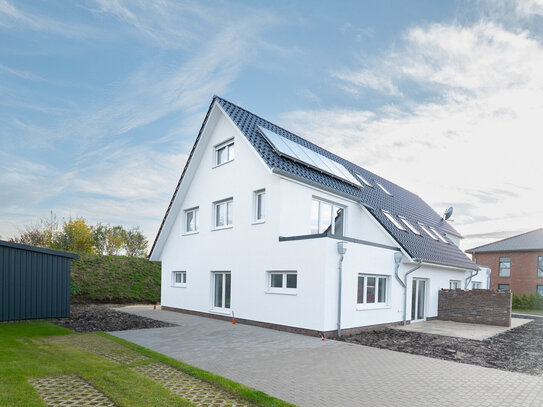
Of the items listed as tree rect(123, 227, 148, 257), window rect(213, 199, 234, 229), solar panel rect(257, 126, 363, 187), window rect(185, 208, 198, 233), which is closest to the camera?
solar panel rect(257, 126, 363, 187)

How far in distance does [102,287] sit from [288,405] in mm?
19322

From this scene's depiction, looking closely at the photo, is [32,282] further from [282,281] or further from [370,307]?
[370,307]

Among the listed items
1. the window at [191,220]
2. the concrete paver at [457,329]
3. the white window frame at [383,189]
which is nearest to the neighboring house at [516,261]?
the white window frame at [383,189]

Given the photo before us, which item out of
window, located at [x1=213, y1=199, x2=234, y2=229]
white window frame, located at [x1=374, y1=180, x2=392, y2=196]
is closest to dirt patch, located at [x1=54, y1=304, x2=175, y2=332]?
window, located at [x1=213, y1=199, x2=234, y2=229]

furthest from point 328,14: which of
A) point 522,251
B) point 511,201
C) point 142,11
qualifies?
point 522,251

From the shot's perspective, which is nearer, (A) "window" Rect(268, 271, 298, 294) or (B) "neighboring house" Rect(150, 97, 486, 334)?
(B) "neighboring house" Rect(150, 97, 486, 334)

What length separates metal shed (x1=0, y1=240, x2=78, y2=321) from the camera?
40.7ft

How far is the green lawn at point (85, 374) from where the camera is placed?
197 inches

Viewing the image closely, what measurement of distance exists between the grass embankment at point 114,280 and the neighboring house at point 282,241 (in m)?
5.45

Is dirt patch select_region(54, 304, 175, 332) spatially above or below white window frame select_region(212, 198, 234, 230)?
below

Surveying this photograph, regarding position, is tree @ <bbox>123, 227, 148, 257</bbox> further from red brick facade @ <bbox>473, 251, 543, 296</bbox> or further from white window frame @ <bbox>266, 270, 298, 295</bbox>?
red brick facade @ <bbox>473, 251, 543, 296</bbox>

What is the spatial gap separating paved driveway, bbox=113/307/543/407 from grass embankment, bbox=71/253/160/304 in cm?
1208

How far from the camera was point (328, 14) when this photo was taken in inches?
462

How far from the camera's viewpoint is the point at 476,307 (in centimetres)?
1547
